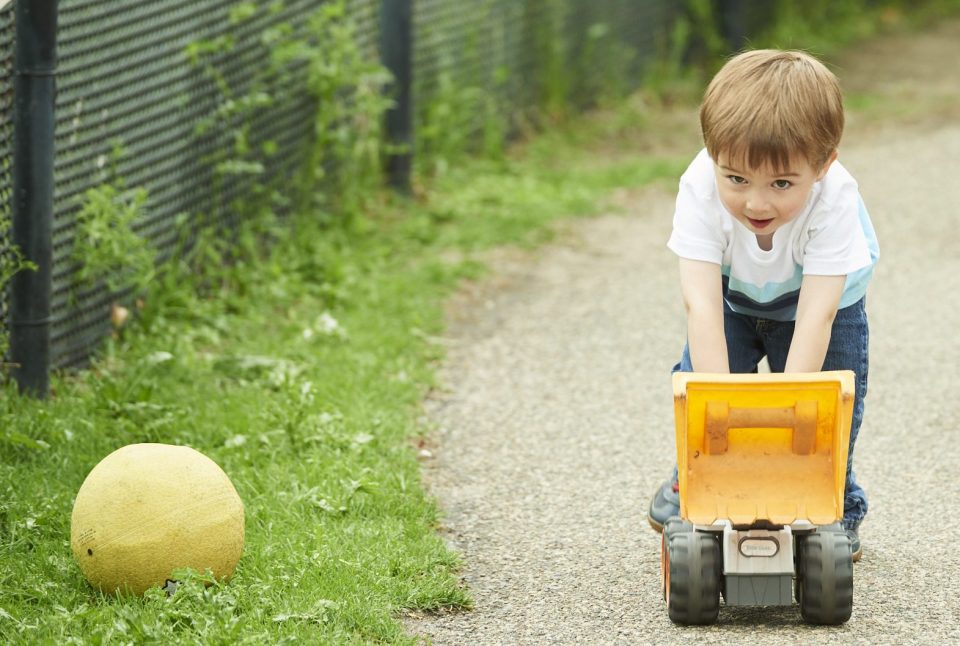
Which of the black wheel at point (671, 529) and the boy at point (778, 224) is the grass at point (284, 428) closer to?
the black wheel at point (671, 529)

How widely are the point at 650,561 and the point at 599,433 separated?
42.5 inches

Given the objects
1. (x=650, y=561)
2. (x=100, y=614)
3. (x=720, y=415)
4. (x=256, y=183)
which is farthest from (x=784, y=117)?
(x=256, y=183)

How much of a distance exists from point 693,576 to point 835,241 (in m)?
0.83

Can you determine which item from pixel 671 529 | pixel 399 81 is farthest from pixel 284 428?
pixel 399 81

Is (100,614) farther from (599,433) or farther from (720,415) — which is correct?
(599,433)

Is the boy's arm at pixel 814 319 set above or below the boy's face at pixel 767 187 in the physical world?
below

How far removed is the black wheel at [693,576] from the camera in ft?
10.4

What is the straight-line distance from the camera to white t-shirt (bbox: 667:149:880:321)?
10.6 feet

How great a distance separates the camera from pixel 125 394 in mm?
4668

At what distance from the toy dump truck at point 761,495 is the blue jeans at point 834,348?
0.28 metres

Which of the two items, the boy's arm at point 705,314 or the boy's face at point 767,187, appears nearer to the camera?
the boy's face at point 767,187

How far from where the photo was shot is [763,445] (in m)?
3.25

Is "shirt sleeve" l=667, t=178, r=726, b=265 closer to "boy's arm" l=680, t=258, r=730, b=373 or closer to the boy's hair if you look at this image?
"boy's arm" l=680, t=258, r=730, b=373

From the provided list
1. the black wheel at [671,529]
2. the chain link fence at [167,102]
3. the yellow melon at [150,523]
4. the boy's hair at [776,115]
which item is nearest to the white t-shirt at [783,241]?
the boy's hair at [776,115]
